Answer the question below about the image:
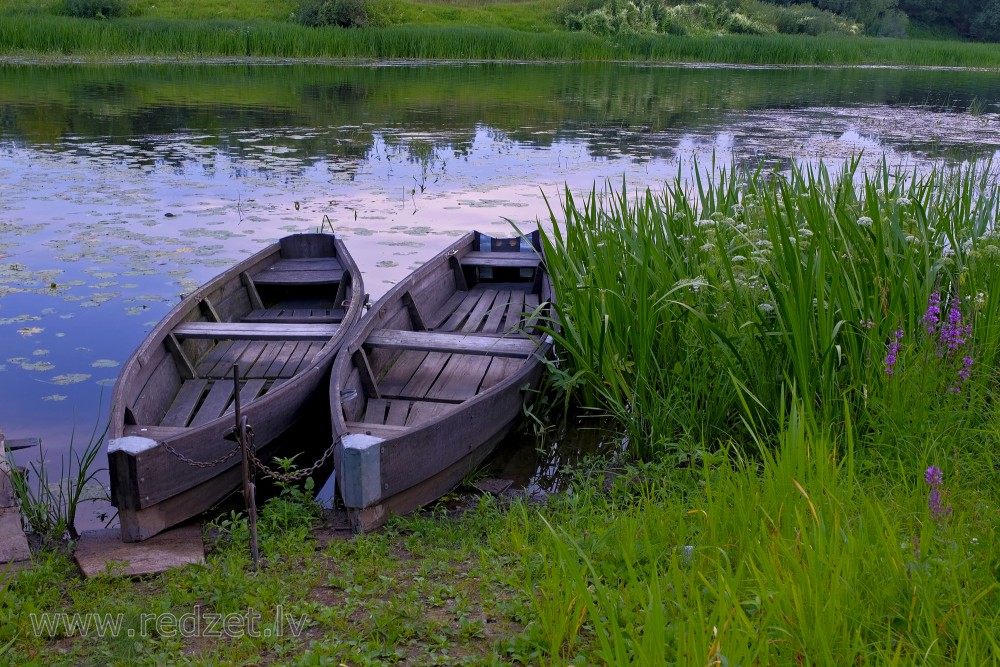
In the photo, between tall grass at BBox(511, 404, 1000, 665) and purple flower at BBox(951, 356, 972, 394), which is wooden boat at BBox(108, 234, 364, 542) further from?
purple flower at BBox(951, 356, 972, 394)

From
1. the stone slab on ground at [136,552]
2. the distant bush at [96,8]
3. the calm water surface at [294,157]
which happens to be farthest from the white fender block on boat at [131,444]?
the distant bush at [96,8]

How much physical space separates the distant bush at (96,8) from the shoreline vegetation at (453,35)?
0.15 ft

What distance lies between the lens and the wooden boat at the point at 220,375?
340 centimetres

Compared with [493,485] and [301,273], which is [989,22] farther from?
[493,485]

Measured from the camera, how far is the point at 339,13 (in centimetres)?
2925

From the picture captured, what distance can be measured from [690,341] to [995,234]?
1386 mm

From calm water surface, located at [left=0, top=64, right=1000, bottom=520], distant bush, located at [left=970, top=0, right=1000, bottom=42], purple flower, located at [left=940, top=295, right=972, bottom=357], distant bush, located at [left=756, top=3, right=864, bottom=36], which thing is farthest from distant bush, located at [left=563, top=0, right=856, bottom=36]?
purple flower, located at [left=940, top=295, right=972, bottom=357]

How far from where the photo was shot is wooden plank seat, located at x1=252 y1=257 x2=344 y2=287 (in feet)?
20.6

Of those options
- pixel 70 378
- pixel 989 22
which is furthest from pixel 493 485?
pixel 989 22

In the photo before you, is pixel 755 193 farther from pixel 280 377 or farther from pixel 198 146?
pixel 198 146

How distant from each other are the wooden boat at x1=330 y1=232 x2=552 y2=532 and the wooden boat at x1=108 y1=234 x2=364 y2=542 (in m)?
0.28

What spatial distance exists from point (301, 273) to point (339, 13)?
83.0 feet

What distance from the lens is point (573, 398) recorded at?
4.90m

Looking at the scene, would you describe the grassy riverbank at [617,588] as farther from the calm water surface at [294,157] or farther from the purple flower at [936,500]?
the calm water surface at [294,157]
